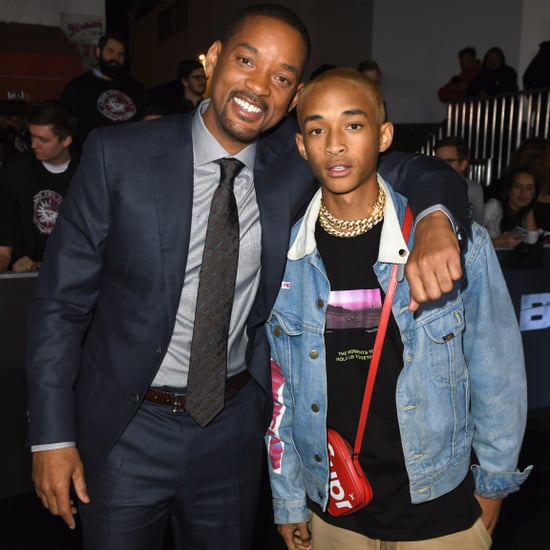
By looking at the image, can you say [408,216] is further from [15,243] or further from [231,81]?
[15,243]

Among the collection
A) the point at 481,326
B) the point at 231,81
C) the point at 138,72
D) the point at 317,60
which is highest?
the point at 138,72

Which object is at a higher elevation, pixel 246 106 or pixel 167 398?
pixel 246 106

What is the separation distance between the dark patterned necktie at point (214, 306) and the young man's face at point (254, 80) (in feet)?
0.59

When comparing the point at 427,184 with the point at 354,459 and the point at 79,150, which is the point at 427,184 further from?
the point at 79,150

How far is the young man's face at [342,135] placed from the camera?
1.88 metres

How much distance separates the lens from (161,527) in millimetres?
2111

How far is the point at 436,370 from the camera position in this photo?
188 cm

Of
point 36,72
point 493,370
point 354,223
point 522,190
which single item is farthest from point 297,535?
point 36,72

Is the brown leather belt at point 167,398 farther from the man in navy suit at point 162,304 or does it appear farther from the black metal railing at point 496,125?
the black metal railing at point 496,125

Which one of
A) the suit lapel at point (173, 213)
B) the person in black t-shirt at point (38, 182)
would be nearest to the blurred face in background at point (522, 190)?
the person in black t-shirt at point (38, 182)

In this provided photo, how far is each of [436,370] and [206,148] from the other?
3.19 feet

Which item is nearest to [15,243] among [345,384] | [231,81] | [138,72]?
[231,81]

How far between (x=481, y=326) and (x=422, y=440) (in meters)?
0.38

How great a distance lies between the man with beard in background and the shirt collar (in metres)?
3.98
